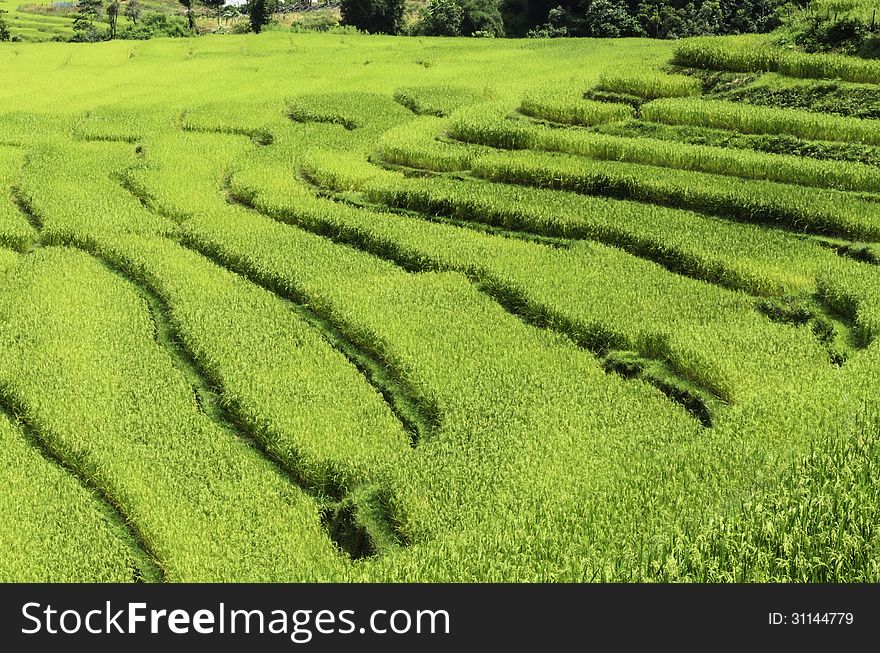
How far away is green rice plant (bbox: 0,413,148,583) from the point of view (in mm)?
5742

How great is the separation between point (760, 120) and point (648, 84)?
10.4 feet

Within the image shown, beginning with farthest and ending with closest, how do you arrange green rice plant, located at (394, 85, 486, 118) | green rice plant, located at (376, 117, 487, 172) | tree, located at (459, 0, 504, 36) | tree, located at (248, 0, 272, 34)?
tree, located at (248, 0, 272, 34) → tree, located at (459, 0, 504, 36) → green rice plant, located at (394, 85, 486, 118) → green rice plant, located at (376, 117, 487, 172)

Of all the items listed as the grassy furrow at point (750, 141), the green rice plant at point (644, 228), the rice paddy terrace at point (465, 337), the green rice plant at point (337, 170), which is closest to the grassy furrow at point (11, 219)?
the rice paddy terrace at point (465, 337)

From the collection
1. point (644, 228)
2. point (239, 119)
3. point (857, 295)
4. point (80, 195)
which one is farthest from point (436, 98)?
point (857, 295)

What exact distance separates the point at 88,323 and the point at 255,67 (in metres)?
18.5

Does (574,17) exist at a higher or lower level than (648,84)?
higher

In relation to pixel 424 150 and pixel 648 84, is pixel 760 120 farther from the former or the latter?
pixel 424 150

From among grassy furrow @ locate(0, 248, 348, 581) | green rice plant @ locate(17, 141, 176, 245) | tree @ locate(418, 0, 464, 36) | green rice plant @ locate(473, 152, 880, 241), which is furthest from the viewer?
tree @ locate(418, 0, 464, 36)

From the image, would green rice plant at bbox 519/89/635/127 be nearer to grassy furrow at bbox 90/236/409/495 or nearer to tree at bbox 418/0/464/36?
grassy furrow at bbox 90/236/409/495

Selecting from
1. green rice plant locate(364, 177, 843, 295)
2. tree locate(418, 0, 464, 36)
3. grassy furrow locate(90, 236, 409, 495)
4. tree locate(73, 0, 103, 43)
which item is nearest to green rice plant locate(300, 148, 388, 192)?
green rice plant locate(364, 177, 843, 295)

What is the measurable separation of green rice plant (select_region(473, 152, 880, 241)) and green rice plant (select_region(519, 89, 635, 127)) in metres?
1.93

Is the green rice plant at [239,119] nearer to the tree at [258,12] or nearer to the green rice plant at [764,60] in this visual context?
the green rice plant at [764,60]

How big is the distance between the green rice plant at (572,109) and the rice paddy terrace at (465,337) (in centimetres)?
7

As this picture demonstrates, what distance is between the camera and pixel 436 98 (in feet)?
62.8
